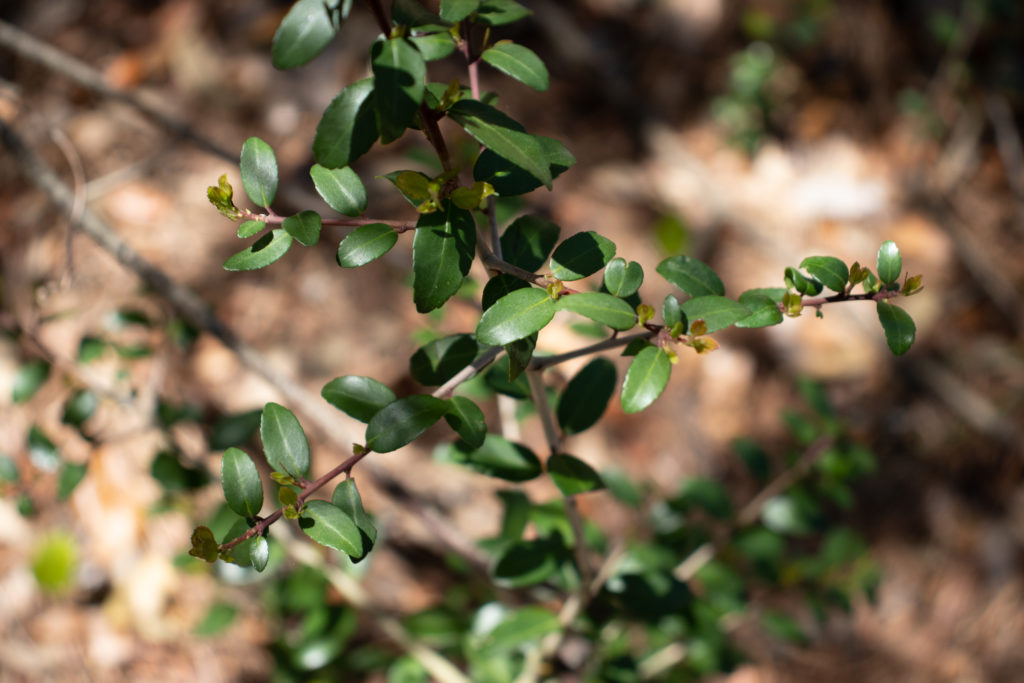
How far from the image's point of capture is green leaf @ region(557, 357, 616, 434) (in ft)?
3.16

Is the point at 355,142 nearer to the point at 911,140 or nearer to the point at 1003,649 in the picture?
the point at 1003,649

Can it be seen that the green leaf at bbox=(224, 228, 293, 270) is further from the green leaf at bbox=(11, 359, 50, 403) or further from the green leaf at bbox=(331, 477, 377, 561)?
the green leaf at bbox=(11, 359, 50, 403)

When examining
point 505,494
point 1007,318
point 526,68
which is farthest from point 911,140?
point 526,68

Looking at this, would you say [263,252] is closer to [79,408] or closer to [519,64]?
[519,64]

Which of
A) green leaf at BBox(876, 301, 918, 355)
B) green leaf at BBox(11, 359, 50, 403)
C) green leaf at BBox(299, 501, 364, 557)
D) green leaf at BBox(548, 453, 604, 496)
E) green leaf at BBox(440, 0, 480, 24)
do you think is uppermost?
green leaf at BBox(440, 0, 480, 24)

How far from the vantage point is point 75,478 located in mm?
1307

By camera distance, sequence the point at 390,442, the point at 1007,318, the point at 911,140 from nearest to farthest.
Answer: the point at 390,442, the point at 1007,318, the point at 911,140

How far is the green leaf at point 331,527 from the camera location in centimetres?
65

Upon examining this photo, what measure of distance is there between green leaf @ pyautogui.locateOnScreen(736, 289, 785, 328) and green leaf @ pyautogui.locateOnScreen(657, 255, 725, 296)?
4 cm

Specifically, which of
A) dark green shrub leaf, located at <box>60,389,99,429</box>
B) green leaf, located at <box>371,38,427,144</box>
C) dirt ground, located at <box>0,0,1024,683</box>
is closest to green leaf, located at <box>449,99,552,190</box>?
green leaf, located at <box>371,38,427,144</box>

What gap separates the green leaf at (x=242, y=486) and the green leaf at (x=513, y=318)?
31 cm

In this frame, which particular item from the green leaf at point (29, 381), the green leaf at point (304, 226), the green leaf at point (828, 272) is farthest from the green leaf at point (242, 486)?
the green leaf at point (29, 381)

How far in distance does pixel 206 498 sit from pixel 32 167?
0.96m

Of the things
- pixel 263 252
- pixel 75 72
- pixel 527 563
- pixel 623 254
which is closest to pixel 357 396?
pixel 263 252
